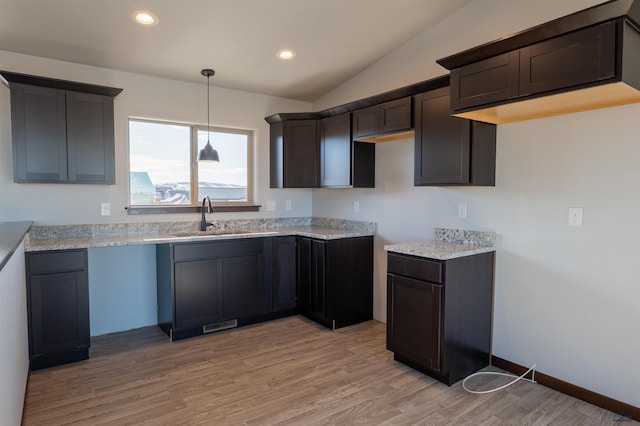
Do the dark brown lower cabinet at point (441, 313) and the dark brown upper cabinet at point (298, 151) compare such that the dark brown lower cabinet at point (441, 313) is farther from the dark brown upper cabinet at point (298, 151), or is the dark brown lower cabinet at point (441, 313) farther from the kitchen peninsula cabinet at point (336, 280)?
the dark brown upper cabinet at point (298, 151)

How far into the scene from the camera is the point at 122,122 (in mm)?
3584

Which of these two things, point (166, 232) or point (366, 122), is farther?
point (166, 232)

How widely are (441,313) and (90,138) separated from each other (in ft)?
10.5

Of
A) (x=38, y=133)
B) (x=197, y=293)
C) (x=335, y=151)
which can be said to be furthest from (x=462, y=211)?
(x=38, y=133)

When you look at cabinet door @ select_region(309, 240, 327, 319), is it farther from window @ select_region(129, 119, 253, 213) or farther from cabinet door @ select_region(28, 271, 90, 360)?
cabinet door @ select_region(28, 271, 90, 360)

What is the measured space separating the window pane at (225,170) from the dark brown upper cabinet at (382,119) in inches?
58.1

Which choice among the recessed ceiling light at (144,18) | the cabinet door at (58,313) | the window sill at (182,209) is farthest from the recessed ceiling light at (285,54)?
the cabinet door at (58,313)

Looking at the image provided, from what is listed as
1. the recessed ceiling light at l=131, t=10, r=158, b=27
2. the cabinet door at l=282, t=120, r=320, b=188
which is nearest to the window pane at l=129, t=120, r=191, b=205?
the cabinet door at l=282, t=120, r=320, b=188

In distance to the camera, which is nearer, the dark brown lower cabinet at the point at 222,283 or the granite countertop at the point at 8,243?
the granite countertop at the point at 8,243

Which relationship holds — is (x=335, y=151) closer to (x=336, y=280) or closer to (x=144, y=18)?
(x=336, y=280)

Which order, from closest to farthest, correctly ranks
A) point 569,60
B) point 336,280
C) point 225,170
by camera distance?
point 569,60 < point 336,280 < point 225,170

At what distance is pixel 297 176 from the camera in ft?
13.8

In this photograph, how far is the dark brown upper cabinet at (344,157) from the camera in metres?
3.76

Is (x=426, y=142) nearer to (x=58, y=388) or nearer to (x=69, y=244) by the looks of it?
(x=69, y=244)
